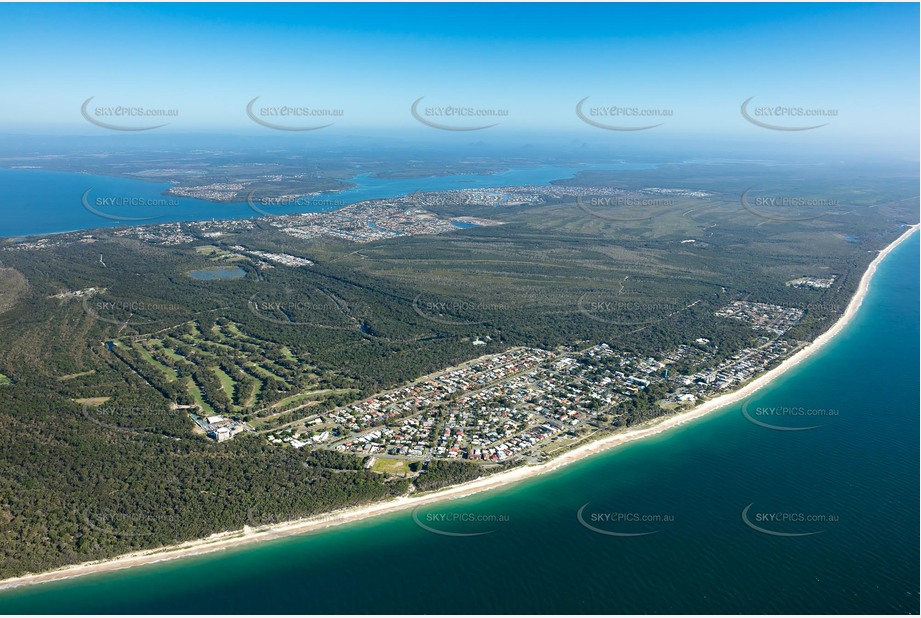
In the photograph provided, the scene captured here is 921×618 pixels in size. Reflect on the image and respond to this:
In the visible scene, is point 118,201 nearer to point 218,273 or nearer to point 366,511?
point 218,273

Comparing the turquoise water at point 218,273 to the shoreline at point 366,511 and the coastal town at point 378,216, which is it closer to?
the coastal town at point 378,216

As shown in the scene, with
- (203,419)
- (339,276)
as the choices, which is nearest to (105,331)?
(203,419)

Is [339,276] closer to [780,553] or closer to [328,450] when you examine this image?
[328,450]

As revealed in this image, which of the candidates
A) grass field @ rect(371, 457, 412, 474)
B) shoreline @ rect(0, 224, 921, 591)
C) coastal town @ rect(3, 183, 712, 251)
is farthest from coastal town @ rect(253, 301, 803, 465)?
coastal town @ rect(3, 183, 712, 251)

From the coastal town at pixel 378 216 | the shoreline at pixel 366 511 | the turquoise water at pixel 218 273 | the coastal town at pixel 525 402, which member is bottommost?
the shoreline at pixel 366 511

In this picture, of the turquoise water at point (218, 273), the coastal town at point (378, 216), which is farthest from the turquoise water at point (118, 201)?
the turquoise water at point (218, 273)

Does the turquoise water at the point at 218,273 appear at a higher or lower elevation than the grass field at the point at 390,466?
higher

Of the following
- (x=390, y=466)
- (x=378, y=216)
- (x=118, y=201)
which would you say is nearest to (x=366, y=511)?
(x=390, y=466)

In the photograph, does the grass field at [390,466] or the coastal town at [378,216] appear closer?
the grass field at [390,466]
